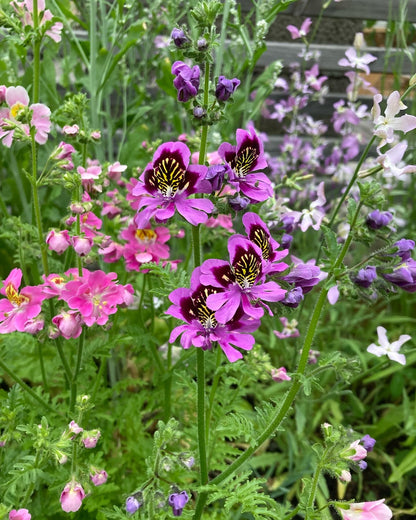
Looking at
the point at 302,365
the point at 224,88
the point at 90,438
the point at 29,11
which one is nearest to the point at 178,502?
the point at 90,438


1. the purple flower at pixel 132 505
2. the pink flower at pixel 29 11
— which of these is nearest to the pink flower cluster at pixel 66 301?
the purple flower at pixel 132 505

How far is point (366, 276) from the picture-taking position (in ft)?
3.64

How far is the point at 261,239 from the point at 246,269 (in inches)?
3.4

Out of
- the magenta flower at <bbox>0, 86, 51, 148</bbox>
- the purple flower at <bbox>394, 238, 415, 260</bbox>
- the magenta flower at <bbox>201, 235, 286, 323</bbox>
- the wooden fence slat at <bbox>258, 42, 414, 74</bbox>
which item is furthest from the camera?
the wooden fence slat at <bbox>258, 42, 414, 74</bbox>

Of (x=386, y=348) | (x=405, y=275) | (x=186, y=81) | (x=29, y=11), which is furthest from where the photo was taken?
(x=386, y=348)

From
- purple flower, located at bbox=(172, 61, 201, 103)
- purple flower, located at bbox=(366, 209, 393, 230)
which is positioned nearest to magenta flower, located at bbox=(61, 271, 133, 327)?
purple flower, located at bbox=(172, 61, 201, 103)

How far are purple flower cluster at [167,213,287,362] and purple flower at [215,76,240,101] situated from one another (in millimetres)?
238

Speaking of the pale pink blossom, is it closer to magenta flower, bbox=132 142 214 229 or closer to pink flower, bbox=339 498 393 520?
magenta flower, bbox=132 142 214 229

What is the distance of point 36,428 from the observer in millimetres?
1212

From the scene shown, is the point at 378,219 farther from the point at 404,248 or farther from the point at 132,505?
the point at 132,505

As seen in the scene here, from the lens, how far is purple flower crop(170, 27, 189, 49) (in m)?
1.05

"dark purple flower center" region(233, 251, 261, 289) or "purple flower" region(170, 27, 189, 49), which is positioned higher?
"purple flower" region(170, 27, 189, 49)

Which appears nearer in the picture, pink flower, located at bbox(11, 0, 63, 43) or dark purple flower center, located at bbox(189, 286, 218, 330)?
dark purple flower center, located at bbox(189, 286, 218, 330)

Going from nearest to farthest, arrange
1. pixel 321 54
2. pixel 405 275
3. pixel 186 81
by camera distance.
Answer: pixel 186 81 < pixel 405 275 < pixel 321 54
